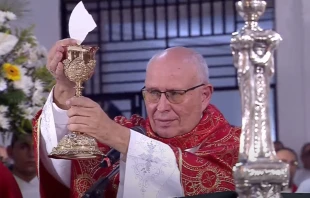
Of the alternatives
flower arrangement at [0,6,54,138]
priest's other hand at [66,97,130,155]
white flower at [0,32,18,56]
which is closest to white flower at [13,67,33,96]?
flower arrangement at [0,6,54,138]

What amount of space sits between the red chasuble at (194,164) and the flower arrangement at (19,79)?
1.69 feet

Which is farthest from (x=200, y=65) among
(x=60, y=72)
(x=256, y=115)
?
(x=256, y=115)

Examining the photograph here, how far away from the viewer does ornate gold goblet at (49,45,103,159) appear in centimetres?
304

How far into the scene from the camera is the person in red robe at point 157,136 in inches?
128

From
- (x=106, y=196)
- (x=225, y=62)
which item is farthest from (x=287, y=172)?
(x=225, y=62)

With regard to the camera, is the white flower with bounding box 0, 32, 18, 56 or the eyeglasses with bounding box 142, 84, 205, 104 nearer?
the eyeglasses with bounding box 142, 84, 205, 104

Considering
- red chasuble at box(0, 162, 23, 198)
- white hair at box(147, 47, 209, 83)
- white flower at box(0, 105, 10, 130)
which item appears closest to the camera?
red chasuble at box(0, 162, 23, 198)

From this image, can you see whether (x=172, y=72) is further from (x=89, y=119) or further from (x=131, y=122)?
(x=89, y=119)

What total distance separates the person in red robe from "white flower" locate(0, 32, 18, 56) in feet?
2.07

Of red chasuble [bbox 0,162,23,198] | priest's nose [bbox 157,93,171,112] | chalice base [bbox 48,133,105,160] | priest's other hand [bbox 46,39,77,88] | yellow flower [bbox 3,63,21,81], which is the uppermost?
priest's other hand [bbox 46,39,77,88]

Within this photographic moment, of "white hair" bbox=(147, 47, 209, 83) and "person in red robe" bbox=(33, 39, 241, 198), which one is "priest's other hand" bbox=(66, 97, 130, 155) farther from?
"white hair" bbox=(147, 47, 209, 83)

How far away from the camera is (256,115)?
214cm

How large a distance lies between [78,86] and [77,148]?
207mm

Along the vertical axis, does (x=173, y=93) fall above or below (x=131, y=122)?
above
